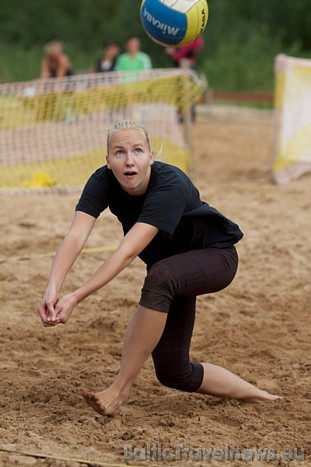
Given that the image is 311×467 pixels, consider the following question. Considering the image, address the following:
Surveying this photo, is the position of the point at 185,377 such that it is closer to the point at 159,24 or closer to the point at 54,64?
the point at 159,24

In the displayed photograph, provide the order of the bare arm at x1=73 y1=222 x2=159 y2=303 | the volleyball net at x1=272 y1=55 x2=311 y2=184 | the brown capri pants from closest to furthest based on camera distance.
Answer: the bare arm at x1=73 y1=222 x2=159 y2=303, the brown capri pants, the volleyball net at x1=272 y1=55 x2=311 y2=184

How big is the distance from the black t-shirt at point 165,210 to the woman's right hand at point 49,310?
541 mm

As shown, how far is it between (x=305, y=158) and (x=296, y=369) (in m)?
7.03

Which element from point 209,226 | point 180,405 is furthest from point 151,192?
point 180,405

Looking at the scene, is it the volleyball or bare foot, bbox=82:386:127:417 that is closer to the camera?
bare foot, bbox=82:386:127:417

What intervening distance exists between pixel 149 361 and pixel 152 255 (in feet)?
4.39

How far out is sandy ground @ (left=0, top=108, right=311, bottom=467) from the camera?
170 inches

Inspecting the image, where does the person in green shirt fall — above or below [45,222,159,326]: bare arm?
above

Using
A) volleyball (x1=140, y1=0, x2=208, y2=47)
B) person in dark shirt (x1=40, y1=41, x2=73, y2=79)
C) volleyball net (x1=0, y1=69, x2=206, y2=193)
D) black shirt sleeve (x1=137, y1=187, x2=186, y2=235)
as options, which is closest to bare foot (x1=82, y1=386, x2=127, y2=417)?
black shirt sleeve (x1=137, y1=187, x2=186, y2=235)

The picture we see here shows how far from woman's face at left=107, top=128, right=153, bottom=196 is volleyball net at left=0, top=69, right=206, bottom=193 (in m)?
7.35

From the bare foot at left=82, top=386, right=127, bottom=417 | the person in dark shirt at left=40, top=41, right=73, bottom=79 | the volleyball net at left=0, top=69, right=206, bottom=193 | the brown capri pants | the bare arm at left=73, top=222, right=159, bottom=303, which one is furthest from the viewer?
the person in dark shirt at left=40, top=41, right=73, bottom=79

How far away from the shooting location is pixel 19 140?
13477mm

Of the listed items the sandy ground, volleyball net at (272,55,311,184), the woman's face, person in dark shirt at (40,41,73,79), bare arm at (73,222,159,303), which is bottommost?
the sandy ground

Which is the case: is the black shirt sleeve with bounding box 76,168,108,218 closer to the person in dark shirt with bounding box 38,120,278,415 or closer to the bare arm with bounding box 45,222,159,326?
the person in dark shirt with bounding box 38,120,278,415
